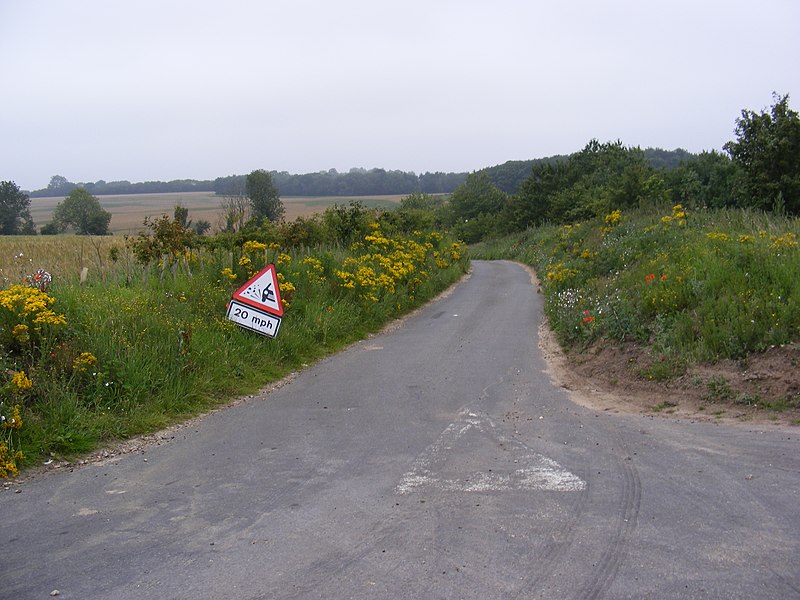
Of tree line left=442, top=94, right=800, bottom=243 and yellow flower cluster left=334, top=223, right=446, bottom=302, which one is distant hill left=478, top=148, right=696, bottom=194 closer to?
tree line left=442, top=94, right=800, bottom=243

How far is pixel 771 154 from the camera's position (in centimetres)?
2197

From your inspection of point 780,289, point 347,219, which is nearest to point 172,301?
point 780,289

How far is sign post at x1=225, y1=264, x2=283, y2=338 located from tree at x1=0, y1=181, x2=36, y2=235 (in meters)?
34.5

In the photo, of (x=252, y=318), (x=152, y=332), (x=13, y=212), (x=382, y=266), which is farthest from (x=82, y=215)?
(x=152, y=332)

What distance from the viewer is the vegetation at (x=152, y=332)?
710cm

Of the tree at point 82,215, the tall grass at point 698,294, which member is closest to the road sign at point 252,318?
the tall grass at point 698,294

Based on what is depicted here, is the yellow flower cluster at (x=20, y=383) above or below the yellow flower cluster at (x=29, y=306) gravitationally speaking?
below

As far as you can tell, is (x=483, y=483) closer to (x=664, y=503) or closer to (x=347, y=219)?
(x=664, y=503)

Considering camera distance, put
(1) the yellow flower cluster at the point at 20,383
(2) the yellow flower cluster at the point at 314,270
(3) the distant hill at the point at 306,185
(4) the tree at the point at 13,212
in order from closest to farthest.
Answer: (1) the yellow flower cluster at the point at 20,383 → (2) the yellow flower cluster at the point at 314,270 → (4) the tree at the point at 13,212 → (3) the distant hill at the point at 306,185

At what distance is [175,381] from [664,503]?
5.78 meters

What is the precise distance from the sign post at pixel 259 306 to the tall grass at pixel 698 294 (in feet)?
16.3

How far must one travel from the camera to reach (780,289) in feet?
31.0

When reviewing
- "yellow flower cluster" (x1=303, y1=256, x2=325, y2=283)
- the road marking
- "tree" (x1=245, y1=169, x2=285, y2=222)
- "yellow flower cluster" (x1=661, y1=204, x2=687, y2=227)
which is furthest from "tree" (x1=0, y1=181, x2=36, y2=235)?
the road marking

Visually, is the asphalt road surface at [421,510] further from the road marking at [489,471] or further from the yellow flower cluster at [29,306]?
the yellow flower cluster at [29,306]
